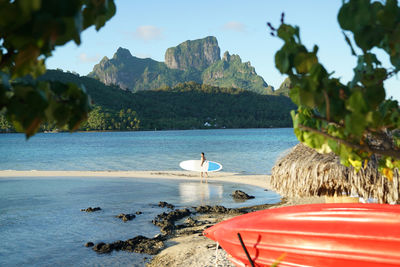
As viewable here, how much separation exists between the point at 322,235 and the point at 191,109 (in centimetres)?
9781

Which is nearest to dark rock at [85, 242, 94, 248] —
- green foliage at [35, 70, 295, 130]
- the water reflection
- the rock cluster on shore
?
the rock cluster on shore

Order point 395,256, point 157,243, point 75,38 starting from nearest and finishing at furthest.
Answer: point 75,38
point 395,256
point 157,243

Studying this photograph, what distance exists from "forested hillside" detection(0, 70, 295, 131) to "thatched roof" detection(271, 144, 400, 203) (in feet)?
275

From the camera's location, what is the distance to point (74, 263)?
6484mm

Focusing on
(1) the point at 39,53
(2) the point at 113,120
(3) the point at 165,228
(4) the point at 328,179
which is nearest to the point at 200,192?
(3) the point at 165,228

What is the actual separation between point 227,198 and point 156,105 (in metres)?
85.2

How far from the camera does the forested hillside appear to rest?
91.4 m

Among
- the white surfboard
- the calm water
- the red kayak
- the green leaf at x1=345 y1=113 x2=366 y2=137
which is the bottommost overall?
the calm water

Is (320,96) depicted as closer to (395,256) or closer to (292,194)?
(395,256)

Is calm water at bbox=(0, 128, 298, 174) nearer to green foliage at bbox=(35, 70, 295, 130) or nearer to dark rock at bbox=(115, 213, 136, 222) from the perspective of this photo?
dark rock at bbox=(115, 213, 136, 222)

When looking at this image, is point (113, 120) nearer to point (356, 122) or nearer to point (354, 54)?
point (354, 54)

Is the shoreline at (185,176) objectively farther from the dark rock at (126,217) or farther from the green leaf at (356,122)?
the green leaf at (356,122)

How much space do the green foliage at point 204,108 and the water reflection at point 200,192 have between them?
78.0m

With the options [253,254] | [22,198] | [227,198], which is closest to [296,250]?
[253,254]
